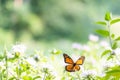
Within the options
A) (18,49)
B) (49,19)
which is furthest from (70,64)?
(49,19)

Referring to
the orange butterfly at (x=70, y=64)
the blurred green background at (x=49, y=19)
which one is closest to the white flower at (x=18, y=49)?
the orange butterfly at (x=70, y=64)

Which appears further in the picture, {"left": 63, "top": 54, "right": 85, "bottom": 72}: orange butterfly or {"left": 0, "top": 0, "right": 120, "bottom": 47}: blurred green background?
{"left": 0, "top": 0, "right": 120, "bottom": 47}: blurred green background

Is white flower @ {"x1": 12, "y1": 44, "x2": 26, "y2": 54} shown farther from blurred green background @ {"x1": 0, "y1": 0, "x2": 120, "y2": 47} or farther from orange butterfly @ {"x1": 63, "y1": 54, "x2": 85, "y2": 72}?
blurred green background @ {"x1": 0, "y1": 0, "x2": 120, "y2": 47}

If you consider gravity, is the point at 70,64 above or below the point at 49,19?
above

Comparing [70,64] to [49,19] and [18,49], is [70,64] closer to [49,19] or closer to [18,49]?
[18,49]

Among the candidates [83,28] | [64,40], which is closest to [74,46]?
[64,40]

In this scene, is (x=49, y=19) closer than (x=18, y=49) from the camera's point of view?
No

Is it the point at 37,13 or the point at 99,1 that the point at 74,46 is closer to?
the point at 37,13

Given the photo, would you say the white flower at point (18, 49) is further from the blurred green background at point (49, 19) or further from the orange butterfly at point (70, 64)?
the blurred green background at point (49, 19)

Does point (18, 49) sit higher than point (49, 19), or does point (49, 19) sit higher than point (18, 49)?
point (18, 49)

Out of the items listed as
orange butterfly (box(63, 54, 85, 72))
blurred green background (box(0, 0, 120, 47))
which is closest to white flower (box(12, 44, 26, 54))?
orange butterfly (box(63, 54, 85, 72))
